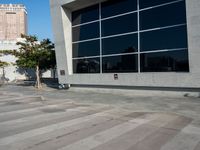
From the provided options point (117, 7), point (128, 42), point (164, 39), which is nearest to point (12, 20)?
point (117, 7)

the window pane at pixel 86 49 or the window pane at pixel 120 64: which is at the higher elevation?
the window pane at pixel 86 49

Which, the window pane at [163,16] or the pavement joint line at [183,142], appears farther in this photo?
the window pane at [163,16]

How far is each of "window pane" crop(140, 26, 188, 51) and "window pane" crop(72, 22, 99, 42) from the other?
18.1 feet

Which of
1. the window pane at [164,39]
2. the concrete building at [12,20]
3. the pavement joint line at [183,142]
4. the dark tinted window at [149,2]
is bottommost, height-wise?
the pavement joint line at [183,142]

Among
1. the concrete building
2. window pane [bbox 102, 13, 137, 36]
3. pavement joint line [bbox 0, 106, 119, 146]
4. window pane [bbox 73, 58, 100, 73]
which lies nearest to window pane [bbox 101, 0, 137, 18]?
window pane [bbox 102, 13, 137, 36]

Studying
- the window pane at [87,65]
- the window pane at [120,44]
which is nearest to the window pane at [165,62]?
the window pane at [120,44]

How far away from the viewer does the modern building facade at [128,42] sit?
58.0 feet

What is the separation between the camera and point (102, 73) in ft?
76.3

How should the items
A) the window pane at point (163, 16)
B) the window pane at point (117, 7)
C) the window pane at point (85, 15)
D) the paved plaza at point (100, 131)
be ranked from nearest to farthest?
the paved plaza at point (100, 131) < the window pane at point (163, 16) < the window pane at point (117, 7) < the window pane at point (85, 15)

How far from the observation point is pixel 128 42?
21297mm

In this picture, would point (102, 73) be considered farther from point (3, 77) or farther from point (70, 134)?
point (3, 77)

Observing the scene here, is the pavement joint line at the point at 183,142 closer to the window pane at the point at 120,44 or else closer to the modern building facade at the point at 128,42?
the modern building facade at the point at 128,42

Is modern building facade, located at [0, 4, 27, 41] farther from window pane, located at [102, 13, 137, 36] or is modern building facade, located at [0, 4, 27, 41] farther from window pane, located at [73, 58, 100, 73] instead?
window pane, located at [102, 13, 137, 36]

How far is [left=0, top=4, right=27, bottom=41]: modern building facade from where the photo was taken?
370 feet
